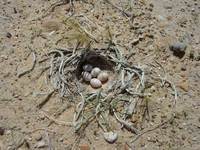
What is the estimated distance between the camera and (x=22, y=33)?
2633mm

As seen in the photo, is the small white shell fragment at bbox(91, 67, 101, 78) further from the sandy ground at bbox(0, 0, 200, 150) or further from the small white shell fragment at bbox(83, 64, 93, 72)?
the sandy ground at bbox(0, 0, 200, 150)

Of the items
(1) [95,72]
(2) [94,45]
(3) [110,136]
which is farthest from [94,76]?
(3) [110,136]

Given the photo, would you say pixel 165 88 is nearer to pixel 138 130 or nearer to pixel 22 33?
pixel 138 130

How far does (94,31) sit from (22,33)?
0.40 metres

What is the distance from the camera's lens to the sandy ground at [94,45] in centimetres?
224

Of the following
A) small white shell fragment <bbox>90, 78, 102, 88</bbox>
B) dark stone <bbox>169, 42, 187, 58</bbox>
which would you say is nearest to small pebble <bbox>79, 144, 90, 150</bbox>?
small white shell fragment <bbox>90, 78, 102, 88</bbox>

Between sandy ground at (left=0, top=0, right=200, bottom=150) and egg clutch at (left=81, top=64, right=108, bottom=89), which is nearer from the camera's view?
sandy ground at (left=0, top=0, right=200, bottom=150)

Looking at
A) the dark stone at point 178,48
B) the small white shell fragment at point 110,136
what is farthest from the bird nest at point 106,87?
the dark stone at point 178,48

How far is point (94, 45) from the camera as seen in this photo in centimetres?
258

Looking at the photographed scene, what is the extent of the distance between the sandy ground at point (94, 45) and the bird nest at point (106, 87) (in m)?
0.04

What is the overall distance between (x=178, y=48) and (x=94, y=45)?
1.48 feet

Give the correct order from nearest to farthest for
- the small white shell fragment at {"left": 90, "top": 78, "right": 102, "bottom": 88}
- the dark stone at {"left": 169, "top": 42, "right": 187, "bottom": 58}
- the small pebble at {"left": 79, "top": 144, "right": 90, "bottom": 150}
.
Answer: the small pebble at {"left": 79, "top": 144, "right": 90, "bottom": 150} → the small white shell fragment at {"left": 90, "top": 78, "right": 102, "bottom": 88} → the dark stone at {"left": 169, "top": 42, "right": 187, "bottom": 58}

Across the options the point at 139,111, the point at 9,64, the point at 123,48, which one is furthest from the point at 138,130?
the point at 9,64

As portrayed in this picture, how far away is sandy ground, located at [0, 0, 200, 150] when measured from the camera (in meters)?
2.24
